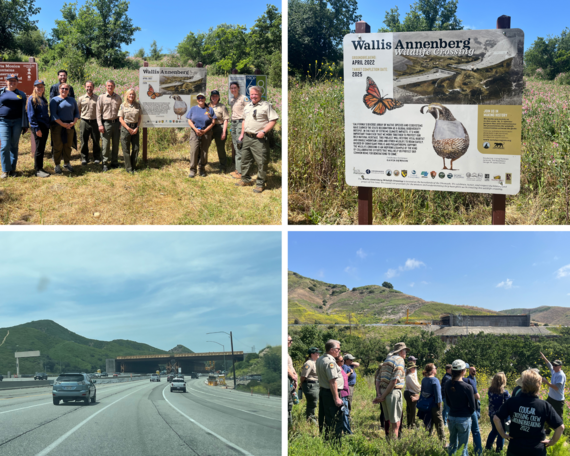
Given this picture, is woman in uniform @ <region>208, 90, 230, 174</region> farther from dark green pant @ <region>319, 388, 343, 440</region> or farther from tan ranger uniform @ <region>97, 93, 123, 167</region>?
dark green pant @ <region>319, 388, 343, 440</region>

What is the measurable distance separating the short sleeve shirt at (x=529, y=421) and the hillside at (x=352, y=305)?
9.27 feet

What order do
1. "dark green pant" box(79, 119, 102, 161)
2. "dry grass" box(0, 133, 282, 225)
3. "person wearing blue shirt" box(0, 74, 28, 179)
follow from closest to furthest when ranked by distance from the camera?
"dry grass" box(0, 133, 282, 225) < "person wearing blue shirt" box(0, 74, 28, 179) < "dark green pant" box(79, 119, 102, 161)

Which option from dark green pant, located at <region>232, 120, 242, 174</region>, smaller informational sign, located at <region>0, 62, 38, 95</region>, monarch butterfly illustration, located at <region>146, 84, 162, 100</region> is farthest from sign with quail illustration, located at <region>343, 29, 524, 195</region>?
smaller informational sign, located at <region>0, 62, 38, 95</region>

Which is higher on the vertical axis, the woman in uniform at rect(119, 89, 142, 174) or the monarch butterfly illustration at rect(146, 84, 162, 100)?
the monarch butterfly illustration at rect(146, 84, 162, 100)

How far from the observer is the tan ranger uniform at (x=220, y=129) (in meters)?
8.73

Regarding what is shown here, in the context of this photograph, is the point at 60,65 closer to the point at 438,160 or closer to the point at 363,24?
the point at 363,24

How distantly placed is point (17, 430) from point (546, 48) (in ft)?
107

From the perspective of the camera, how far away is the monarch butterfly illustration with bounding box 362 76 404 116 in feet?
16.4

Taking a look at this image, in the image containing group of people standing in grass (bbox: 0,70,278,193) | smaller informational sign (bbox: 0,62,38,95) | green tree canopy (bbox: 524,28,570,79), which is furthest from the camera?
green tree canopy (bbox: 524,28,570,79)

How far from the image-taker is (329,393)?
4.57m

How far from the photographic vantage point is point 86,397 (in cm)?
1168

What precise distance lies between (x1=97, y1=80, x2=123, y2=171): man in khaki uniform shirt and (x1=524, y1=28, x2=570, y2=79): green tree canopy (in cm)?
2416

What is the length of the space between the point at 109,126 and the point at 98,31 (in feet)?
39.0

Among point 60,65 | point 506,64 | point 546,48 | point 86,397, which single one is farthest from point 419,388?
point 546,48
